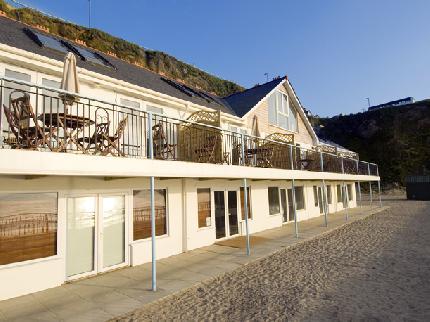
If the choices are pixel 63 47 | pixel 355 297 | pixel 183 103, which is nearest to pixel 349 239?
pixel 355 297

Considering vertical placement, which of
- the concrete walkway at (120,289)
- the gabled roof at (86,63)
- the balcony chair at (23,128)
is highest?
the gabled roof at (86,63)

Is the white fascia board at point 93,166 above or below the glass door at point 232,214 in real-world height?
above

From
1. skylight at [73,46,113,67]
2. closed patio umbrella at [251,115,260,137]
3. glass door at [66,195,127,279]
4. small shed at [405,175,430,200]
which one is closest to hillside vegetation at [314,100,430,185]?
small shed at [405,175,430,200]

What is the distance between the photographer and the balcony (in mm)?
5977

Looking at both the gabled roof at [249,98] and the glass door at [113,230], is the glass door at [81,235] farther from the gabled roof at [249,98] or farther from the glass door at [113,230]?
the gabled roof at [249,98]

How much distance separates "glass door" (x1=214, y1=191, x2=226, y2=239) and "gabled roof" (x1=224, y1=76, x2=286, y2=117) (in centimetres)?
588

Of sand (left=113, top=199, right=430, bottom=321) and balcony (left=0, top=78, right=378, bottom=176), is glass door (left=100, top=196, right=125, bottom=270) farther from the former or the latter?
sand (left=113, top=199, right=430, bottom=321)

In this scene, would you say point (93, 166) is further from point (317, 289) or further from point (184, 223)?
point (317, 289)

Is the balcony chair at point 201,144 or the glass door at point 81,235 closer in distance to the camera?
the glass door at point 81,235

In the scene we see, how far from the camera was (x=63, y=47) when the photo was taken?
1159 cm

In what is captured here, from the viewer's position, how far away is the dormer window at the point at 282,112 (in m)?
20.6

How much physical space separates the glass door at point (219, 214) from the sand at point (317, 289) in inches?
117

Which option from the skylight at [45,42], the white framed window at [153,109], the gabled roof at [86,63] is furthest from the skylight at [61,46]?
the white framed window at [153,109]

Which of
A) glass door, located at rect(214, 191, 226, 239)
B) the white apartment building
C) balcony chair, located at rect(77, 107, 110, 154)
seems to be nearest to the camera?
the white apartment building
